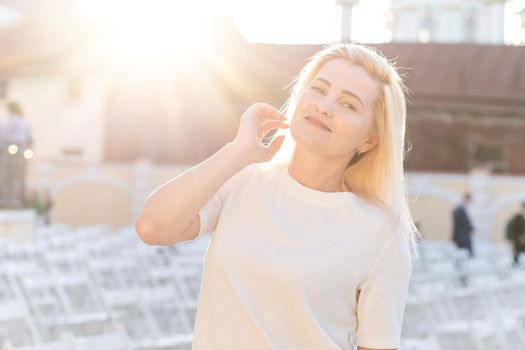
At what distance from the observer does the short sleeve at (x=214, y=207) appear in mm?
2434

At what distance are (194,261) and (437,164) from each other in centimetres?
2391

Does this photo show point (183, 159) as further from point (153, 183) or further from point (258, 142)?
point (258, 142)

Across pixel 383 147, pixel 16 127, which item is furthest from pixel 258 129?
pixel 16 127

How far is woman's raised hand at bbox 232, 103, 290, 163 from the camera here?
2.47m

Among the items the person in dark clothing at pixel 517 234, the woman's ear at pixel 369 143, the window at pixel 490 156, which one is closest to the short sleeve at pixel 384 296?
the woman's ear at pixel 369 143

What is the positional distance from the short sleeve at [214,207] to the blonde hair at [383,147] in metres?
0.21

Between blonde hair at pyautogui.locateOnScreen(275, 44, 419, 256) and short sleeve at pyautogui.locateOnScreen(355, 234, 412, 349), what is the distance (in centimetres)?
7

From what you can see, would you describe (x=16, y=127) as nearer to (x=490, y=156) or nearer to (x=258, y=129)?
(x=258, y=129)

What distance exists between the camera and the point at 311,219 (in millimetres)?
2408

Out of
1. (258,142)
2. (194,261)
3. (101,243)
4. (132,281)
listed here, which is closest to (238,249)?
(258,142)

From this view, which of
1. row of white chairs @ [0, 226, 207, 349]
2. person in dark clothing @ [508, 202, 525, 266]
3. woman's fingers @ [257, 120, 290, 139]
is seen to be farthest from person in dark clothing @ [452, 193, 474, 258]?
woman's fingers @ [257, 120, 290, 139]

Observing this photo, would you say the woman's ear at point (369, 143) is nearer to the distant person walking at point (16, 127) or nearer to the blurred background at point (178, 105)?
the distant person walking at point (16, 127)

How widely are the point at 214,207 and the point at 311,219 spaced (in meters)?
0.22

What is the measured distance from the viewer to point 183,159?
118 feet
